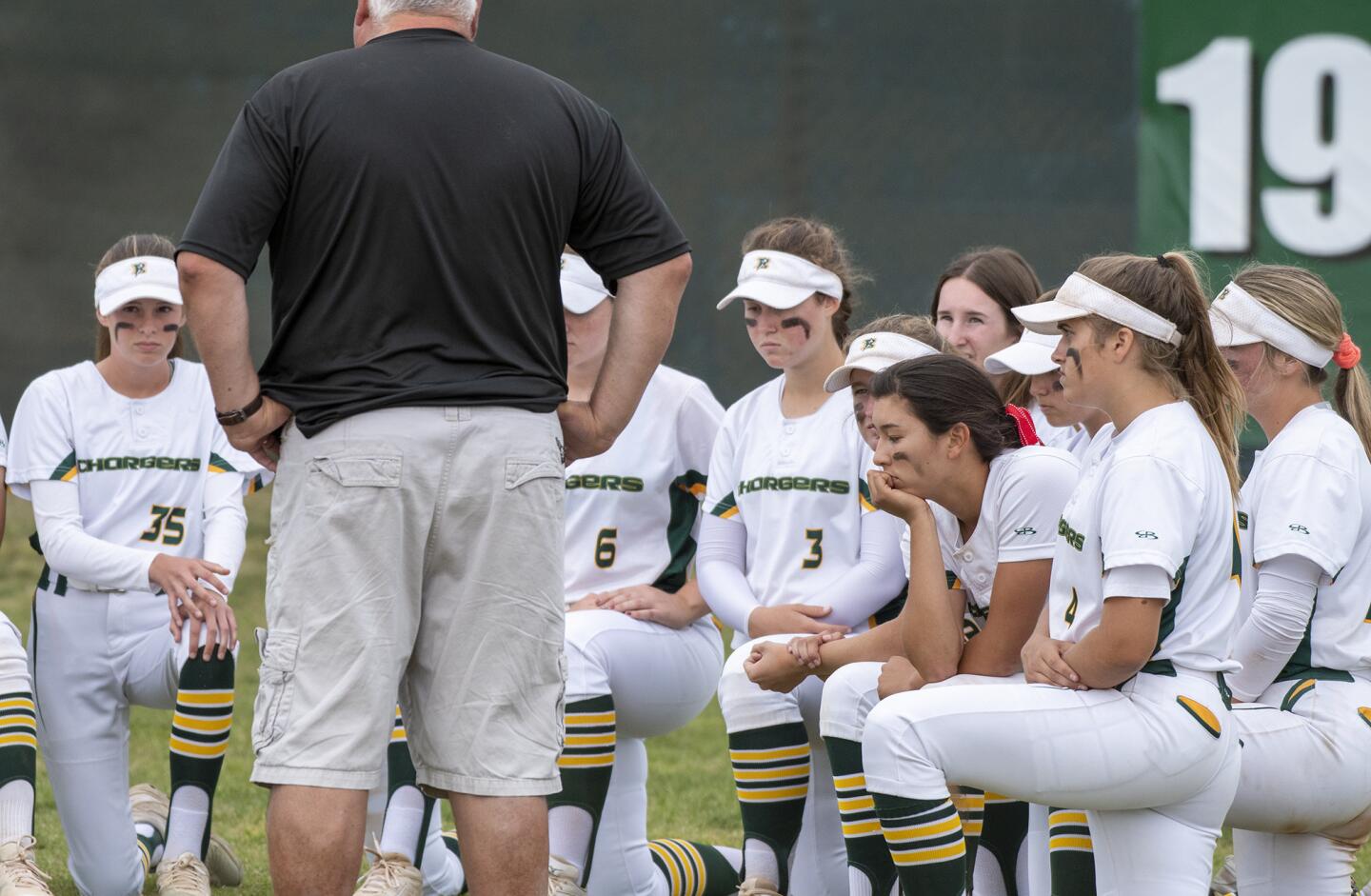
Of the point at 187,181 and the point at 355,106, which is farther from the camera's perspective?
the point at 187,181

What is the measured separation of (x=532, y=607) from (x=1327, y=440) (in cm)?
142

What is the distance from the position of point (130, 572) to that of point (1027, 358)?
1934mm

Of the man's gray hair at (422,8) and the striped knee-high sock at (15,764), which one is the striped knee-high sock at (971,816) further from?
the striped knee-high sock at (15,764)

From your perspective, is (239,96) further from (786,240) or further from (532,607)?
(532,607)

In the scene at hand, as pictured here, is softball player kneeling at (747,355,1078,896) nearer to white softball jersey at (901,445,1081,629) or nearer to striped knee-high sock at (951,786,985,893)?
white softball jersey at (901,445,1081,629)

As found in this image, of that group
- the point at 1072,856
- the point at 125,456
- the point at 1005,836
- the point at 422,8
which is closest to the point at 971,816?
the point at 1005,836

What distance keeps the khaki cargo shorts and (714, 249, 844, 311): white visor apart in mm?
1085

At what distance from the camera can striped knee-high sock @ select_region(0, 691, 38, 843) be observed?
3480 millimetres

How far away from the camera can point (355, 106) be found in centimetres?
246

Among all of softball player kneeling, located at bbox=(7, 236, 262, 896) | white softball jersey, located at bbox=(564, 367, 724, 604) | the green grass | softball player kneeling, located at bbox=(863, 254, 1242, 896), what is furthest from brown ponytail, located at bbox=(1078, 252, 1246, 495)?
softball player kneeling, located at bbox=(7, 236, 262, 896)

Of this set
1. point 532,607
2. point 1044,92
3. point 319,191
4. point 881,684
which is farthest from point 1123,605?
point 1044,92

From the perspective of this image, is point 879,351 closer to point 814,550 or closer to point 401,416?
point 814,550

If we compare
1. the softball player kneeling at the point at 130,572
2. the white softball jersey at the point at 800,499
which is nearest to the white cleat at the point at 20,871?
the softball player kneeling at the point at 130,572

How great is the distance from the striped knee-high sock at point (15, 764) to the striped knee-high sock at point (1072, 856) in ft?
6.80
